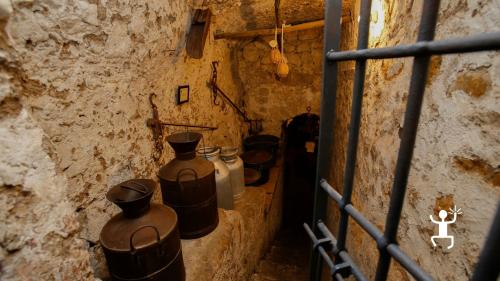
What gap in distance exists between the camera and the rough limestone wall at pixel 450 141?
1.85 feet

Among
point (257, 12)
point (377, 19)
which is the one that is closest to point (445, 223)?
point (377, 19)

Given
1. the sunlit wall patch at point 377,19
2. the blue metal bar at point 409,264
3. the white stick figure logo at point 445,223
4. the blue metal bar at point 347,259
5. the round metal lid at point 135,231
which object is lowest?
the round metal lid at point 135,231

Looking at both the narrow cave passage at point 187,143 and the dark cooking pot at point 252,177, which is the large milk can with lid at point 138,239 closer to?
the narrow cave passage at point 187,143

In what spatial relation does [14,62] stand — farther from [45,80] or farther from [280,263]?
[280,263]

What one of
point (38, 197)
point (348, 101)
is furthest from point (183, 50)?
point (38, 197)

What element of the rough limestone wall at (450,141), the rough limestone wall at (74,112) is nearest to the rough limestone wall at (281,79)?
the rough limestone wall at (74,112)

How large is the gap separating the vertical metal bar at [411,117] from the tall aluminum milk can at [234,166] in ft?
7.26

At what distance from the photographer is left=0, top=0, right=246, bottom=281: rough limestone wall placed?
758mm

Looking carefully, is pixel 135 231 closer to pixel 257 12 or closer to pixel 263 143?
pixel 257 12

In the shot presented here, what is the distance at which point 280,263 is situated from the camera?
3.07 metres

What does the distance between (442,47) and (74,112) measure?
1549 millimetres

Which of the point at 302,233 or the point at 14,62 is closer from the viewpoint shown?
the point at 14,62

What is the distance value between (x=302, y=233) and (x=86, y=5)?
13.1 feet

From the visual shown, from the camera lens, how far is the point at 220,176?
→ 233 centimetres
